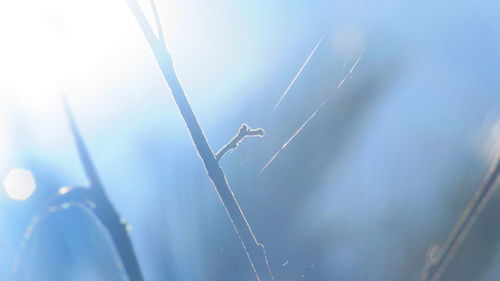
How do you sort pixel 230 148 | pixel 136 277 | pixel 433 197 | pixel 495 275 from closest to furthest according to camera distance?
pixel 136 277 → pixel 230 148 → pixel 495 275 → pixel 433 197

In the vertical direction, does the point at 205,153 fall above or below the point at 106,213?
above

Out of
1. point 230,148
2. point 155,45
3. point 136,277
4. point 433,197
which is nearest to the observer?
point 136,277

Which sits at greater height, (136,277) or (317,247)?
(136,277)

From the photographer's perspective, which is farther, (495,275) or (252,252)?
(495,275)

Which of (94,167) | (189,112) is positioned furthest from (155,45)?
(94,167)

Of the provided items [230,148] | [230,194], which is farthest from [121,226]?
[230,148]

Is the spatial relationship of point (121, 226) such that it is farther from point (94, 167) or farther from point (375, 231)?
point (375, 231)

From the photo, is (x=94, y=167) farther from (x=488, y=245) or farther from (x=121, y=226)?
(x=488, y=245)

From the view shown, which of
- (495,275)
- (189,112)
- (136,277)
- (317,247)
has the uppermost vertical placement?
(189,112)

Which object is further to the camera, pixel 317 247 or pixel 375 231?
pixel 317 247
